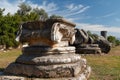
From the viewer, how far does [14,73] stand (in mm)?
5641

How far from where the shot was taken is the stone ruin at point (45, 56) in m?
5.39

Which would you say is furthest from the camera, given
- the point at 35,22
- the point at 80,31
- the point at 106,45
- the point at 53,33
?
the point at 106,45

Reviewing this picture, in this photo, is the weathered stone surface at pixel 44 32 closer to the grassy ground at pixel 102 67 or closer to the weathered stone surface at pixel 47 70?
the weathered stone surface at pixel 47 70

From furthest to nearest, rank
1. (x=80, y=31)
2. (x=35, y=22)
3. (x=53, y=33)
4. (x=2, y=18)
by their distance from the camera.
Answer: (x=2, y=18), (x=80, y=31), (x=35, y=22), (x=53, y=33)

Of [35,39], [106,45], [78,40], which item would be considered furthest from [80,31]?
[35,39]

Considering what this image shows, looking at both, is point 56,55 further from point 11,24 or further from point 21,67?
point 11,24

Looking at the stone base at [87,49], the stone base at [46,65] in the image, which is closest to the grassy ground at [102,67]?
the stone base at [46,65]

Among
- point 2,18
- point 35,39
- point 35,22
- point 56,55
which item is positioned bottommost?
point 56,55

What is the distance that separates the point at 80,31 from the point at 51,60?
348 inches

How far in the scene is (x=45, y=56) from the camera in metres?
5.59

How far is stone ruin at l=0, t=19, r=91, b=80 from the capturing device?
5391mm

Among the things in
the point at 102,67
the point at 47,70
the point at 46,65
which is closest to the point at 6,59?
the point at 102,67

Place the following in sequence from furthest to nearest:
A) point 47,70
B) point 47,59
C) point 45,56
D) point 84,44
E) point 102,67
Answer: point 84,44 < point 102,67 < point 45,56 < point 47,59 < point 47,70

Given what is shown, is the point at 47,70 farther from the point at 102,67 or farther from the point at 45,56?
the point at 102,67
